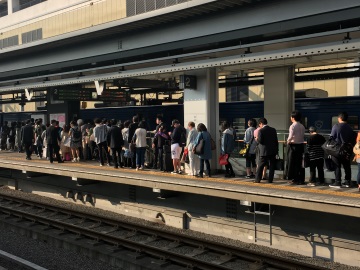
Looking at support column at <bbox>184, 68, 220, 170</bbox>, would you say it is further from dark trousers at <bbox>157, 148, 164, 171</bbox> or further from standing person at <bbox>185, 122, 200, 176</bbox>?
dark trousers at <bbox>157, 148, 164, 171</bbox>

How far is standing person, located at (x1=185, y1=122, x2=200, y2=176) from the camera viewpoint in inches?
420

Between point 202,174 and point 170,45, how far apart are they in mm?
4588

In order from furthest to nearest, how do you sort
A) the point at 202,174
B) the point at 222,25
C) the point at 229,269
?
the point at 222,25 → the point at 202,174 → the point at 229,269

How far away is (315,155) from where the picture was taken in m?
8.95

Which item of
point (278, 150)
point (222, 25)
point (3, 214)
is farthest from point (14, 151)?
point (278, 150)

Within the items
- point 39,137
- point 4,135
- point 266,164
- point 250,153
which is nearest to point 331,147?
point 266,164

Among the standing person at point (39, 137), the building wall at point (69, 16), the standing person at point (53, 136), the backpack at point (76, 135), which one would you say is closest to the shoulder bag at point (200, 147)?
the backpack at point (76, 135)

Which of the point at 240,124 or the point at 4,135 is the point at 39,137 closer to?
the point at 4,135

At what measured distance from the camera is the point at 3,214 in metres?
12.4

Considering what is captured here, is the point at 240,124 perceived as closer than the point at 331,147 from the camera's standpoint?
No

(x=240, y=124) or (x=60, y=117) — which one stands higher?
(x=60, y=117)

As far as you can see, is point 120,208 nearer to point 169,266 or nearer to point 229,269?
point 169,266

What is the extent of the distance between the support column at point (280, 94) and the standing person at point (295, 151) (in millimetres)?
4476

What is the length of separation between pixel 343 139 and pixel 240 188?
2.23 m
